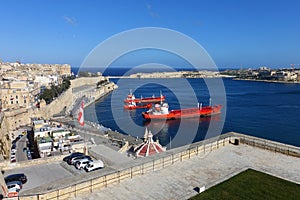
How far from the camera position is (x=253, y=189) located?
13.6 feet

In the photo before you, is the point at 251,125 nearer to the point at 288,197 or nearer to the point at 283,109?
the point at 283,109

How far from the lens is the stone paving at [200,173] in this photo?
4.00 metres

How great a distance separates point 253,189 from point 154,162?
173cm

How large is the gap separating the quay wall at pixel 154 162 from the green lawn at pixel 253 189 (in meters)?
1.13

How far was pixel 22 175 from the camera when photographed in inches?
322

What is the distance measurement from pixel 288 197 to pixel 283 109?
27528 millimetres

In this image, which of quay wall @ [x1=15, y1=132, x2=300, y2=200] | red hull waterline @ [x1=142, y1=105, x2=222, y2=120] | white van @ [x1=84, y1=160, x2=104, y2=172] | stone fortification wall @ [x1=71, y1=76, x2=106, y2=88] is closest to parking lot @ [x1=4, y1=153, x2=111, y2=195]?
white van @ [x1=84, y1=160, x2=104, y2=172]

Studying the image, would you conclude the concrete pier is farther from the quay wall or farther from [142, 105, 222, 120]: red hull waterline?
[142, 105, 222, 120]: red hull waterline

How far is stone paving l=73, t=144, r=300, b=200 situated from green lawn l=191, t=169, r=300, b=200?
0.59ft

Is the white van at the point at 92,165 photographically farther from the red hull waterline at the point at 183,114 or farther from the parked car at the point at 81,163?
the red hull waterline at the point at 183,114

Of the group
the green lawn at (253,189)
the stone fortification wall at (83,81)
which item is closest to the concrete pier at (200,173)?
the green lawn at (253,189)

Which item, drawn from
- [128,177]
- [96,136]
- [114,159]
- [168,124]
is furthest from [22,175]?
[168,124]

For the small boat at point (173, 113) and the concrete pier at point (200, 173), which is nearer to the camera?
the concrete pier at point (200, 173)

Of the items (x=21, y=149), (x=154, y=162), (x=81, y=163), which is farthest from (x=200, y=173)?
(x=21, y=149)
